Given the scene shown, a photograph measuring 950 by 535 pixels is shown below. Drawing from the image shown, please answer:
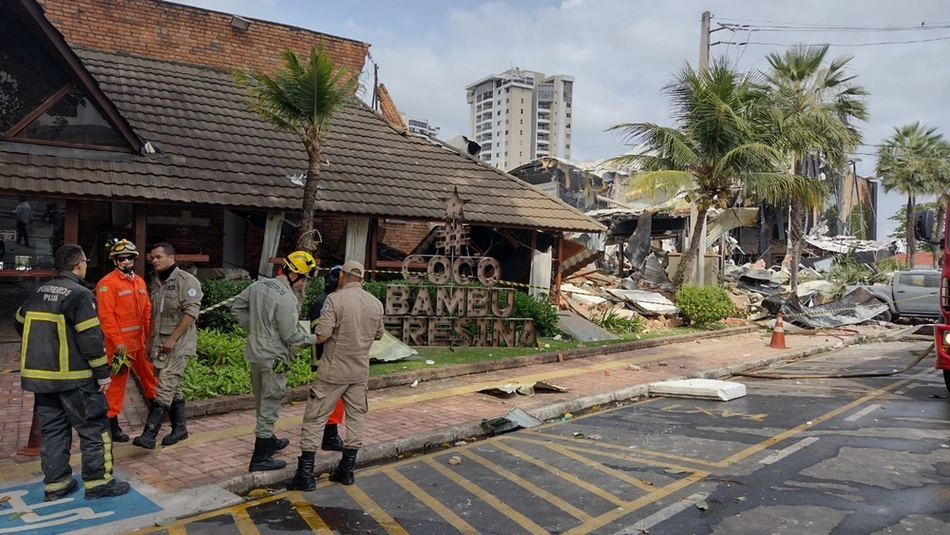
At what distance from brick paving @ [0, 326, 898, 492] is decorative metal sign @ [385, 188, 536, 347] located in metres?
1.14

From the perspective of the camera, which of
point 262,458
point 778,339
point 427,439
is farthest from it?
point 778,339

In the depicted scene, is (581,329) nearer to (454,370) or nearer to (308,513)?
(454,370)

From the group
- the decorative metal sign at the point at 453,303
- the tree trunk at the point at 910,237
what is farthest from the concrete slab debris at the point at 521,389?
the tree trunk at the point at 910,237

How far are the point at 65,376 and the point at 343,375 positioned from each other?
200 cm

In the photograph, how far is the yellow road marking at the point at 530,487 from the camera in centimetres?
487

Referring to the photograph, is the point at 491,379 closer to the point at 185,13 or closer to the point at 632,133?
the point at 632,133

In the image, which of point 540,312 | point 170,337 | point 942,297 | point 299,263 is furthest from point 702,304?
point 170,337

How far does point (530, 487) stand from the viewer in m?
5.43

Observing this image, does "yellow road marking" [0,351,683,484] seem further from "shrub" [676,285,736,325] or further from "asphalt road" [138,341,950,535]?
"shrub" [676,285,736,325]

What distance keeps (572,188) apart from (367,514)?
26.7 metres

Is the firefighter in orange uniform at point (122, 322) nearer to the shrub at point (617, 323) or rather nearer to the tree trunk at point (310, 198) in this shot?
the tree trunk at point (310, 198)

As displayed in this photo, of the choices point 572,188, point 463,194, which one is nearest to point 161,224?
point 463,194

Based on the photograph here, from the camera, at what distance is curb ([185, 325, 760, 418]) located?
7418 mm

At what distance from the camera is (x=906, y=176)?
3475 centimetres
